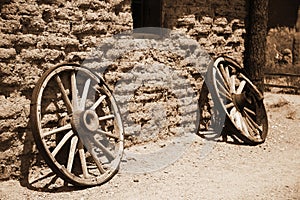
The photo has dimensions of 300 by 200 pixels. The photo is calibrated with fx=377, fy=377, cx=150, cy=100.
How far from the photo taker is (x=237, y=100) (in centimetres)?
528

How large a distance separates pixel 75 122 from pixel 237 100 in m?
2.55

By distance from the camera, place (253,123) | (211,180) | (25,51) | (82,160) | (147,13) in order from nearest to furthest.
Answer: (25,51)
(82,160)
(211,180)
(147,13)
(253,123)

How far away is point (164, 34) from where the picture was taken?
15.6 feet

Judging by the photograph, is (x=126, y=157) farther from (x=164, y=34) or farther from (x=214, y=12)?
(x=214, y=12)

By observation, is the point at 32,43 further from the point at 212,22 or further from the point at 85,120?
the point at 212,22

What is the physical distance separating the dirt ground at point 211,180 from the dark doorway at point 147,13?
166 cm

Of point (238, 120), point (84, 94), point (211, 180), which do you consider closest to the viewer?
point (211, 180)

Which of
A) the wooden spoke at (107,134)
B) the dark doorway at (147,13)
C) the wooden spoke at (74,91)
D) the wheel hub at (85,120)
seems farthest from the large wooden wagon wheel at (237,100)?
the wooden spoke at (74,91)

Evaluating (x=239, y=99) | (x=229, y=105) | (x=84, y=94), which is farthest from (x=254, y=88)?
(x=84, y=94)

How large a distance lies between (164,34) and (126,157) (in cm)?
164

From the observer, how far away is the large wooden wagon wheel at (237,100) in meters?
5.02

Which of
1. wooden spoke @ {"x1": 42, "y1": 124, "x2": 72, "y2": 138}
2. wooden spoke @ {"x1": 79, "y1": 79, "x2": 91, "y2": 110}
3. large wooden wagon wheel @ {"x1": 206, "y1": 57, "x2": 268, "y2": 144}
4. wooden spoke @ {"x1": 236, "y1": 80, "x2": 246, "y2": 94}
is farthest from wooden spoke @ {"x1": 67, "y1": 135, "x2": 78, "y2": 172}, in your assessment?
wooden spoke @ {"x1": 236, "y1": 80, "x2": 246, "y2": 94}

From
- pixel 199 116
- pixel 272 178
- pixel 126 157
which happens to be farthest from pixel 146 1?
pixel 272 178

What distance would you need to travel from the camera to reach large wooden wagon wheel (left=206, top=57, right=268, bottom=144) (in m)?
5.02
